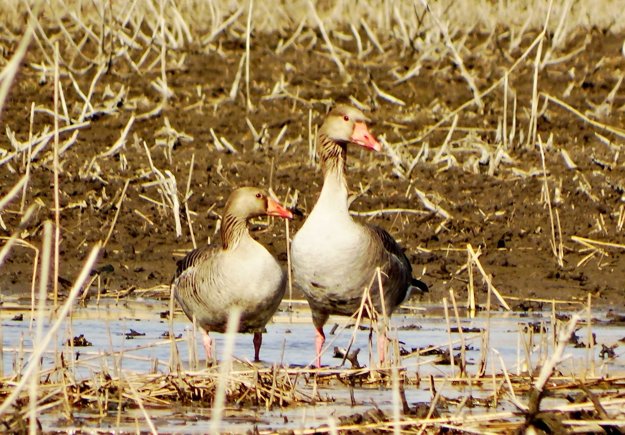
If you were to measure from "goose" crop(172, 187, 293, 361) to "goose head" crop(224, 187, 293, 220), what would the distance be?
0.07 m

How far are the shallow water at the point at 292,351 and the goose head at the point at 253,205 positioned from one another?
898 mm

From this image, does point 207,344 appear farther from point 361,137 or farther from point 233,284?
point 361,137

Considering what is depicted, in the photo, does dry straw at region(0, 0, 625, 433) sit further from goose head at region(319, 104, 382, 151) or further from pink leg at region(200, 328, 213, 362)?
goose head at region(319, 104, 382, 151)

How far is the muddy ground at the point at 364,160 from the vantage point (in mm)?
11602

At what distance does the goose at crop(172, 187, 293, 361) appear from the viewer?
842 cm

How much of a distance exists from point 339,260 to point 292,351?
993 millimetres

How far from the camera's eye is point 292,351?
9133 millimetres

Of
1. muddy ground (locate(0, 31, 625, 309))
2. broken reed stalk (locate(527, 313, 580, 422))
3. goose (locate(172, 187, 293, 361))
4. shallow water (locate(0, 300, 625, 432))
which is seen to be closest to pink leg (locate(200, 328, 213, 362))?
goose (locate(172, 187, 293, 361))

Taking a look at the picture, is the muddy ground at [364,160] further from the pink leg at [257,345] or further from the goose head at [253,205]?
the pink leg at [257,345]

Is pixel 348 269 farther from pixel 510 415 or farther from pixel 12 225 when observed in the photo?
pixel 12 225

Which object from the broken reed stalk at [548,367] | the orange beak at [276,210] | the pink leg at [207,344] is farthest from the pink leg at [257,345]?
the broken reed stalk at [548,367]

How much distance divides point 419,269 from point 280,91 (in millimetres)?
5201

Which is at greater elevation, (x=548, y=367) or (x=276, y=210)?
(x=276, y=210)

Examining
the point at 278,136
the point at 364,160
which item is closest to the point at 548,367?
the point at 364,160
